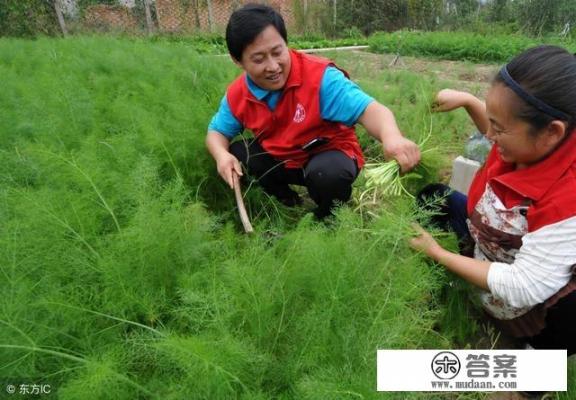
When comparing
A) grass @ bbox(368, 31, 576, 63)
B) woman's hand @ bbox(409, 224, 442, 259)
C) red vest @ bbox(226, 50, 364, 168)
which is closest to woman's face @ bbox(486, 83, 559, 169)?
woman's hand @ bbox(409, 224, 442, 259)

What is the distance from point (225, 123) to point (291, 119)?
390mm

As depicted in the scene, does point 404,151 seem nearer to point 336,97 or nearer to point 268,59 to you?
point 336,97

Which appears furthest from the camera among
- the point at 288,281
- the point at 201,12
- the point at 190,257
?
the point at 201,12

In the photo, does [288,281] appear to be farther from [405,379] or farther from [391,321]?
[405,379]

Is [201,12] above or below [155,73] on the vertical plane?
above

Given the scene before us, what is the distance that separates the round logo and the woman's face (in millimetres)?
638

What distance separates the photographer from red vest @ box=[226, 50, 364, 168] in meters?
1.99

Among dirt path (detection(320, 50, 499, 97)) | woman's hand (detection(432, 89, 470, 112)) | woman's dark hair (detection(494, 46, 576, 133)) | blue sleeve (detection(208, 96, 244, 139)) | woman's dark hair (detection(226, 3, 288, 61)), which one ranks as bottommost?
dirt path (detection(320, 50, 499, 97))

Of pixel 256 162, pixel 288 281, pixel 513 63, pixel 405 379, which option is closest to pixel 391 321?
pixel 405 379

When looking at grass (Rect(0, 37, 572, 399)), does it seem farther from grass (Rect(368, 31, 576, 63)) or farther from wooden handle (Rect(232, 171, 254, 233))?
grass (Rect(368, 31, 576, 63))

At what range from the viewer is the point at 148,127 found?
215 cm

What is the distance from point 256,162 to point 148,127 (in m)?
0.58

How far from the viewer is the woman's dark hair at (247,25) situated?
5.89ft

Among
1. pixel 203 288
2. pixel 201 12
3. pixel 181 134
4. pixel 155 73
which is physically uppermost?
pixel 201 12
